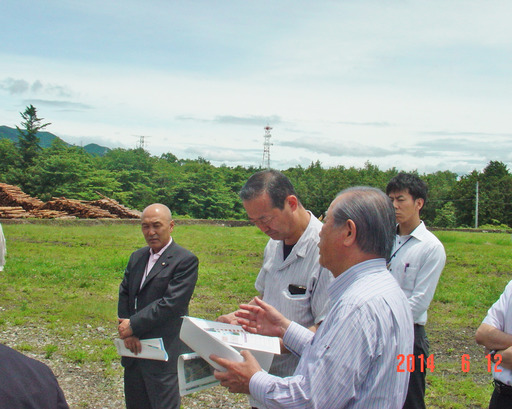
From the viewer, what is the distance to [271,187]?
2883 mm

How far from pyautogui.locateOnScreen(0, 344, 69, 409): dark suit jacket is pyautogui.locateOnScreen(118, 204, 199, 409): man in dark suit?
233 centimetres

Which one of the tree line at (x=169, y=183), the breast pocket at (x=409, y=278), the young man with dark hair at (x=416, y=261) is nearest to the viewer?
the young man with dark hair at (x=416, y=261)

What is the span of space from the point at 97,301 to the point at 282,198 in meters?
6.87

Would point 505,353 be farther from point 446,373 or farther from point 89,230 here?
point 89,230

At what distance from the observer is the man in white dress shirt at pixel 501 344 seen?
9.11 ft

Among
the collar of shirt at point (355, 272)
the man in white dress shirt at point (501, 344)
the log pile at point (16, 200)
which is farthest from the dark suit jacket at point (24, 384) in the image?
the log pile at point (16, 200)

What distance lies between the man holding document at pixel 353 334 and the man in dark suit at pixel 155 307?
195cm

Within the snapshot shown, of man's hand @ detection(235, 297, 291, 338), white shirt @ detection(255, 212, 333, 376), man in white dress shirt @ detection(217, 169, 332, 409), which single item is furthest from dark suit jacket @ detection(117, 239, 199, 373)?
man's hand @ detection(235, 297, 291, 338)

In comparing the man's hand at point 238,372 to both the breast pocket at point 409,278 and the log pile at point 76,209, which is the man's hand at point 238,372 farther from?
the log pile at point 76,209

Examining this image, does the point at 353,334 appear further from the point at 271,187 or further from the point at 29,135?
the point at 29,135

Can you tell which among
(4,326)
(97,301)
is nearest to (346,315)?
(4,326)

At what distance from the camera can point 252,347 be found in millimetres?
→ 2250

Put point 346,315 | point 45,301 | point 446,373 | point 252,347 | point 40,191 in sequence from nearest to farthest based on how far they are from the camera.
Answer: point 346,315, point 252,347, point 446,373, point 45,301, point 40,191

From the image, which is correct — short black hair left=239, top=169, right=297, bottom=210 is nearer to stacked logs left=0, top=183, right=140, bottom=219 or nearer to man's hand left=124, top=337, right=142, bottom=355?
man's hand left=124, top=337, right=142, bottom=355
